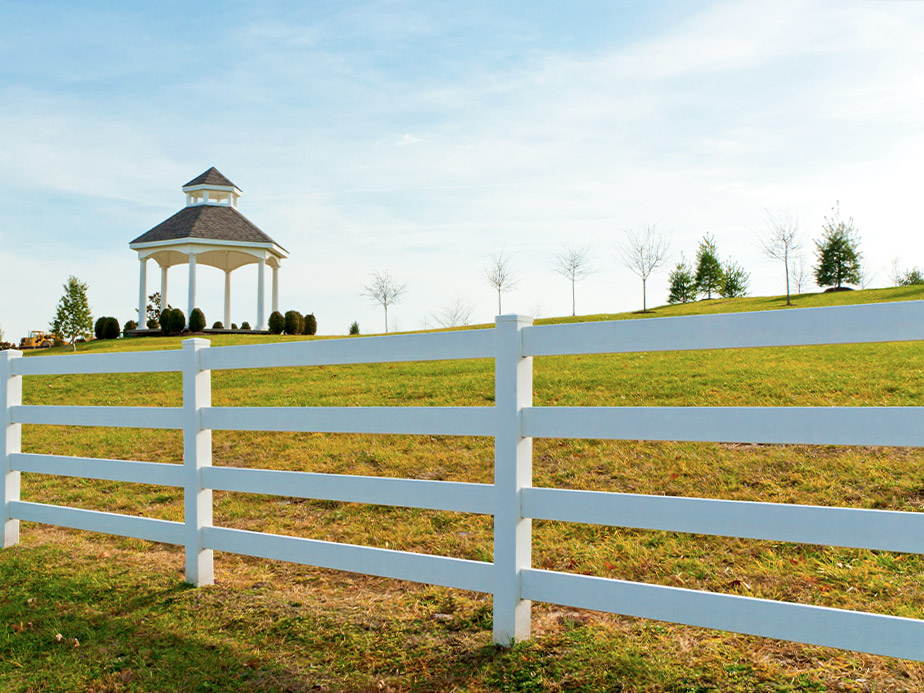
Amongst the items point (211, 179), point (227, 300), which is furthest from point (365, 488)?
point (211, 179)

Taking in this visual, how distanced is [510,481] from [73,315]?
40235 millimetres

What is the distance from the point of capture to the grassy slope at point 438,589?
3.39 metres

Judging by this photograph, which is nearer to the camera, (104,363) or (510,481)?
(510,481)

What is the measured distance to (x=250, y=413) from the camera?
15.5 feet

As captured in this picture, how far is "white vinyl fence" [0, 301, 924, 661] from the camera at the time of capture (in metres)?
2.81

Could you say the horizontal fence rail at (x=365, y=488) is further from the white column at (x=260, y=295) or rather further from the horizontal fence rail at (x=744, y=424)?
the white column at (x=260, y=295)

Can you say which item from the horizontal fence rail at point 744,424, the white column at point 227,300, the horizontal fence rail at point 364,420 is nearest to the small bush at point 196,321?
the white column at point 227,300

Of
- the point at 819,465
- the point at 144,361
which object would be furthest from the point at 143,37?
the point at 819,465

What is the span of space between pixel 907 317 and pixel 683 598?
1.51 meters

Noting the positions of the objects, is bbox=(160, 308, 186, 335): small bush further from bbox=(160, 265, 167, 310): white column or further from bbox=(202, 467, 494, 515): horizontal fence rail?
bbox=(202, 467, 494, 515): horizontal fence rail

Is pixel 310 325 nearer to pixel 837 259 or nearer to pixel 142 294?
pixel 142 294

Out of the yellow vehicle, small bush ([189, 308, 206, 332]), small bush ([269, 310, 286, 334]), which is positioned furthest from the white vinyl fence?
the yellow vehicle

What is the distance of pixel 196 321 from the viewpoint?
3481 cm

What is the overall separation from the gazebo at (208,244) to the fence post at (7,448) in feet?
96.9
